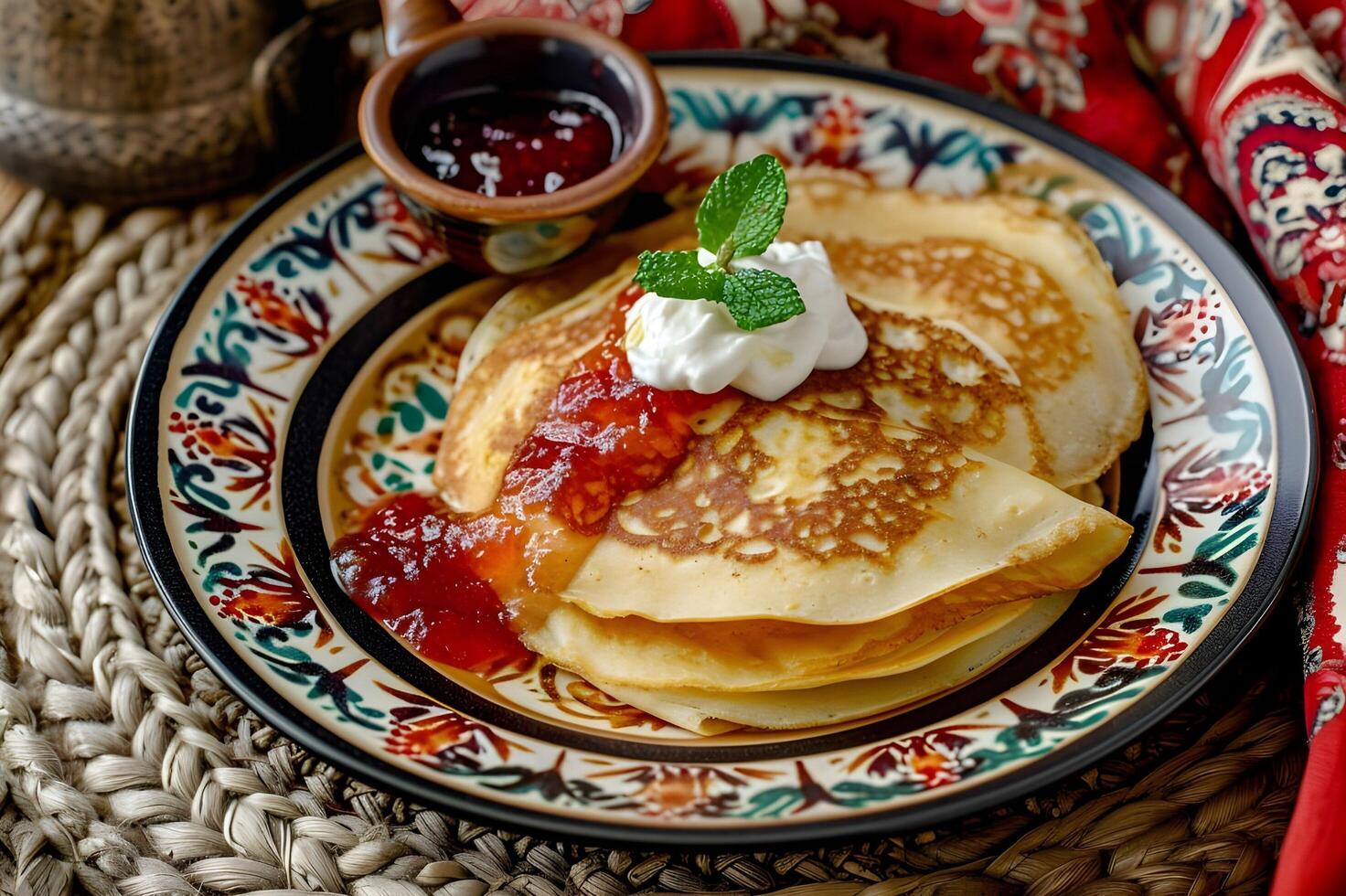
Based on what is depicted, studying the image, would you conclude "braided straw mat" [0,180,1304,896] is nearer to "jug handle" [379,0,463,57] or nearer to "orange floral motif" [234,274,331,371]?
"orange floral motif" [234,274,331,371]

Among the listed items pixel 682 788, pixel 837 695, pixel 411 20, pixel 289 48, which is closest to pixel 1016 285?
pixel 837 695

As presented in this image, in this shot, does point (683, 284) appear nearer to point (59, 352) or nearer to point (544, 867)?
point (544, 867)

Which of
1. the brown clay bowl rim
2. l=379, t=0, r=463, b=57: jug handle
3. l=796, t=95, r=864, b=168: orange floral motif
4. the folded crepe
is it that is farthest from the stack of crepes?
l=379, t=0, r=463, b=57: jug handle

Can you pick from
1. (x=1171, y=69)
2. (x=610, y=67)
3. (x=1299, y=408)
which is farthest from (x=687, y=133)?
(x=1299, y=408)

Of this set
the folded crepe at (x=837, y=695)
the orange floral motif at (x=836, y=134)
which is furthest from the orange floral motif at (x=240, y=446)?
the orange floral motif at (x=836, y=134)

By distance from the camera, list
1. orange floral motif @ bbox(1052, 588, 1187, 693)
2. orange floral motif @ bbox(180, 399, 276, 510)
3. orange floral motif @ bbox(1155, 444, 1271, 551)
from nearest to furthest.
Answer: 1. orange floral motif @ bbox(1052, 588, 1187, 693)
2. orange floral motif @ bbox(1155, 444, 1271, 551)
3. orange floral motif @ bbox(180, 399, 276, 510)

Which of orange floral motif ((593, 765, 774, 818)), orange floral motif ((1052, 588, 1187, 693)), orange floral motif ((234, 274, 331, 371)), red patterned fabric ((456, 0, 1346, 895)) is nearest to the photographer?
orange floral motif ((593, 765, 774, 818))

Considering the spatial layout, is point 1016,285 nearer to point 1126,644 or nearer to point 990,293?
point 990,293

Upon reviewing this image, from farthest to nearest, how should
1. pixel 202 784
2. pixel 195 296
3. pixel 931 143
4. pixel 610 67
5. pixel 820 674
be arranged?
pixel 931 143, pixel 610 67, pixel 195 296, pixel 202 784, pixel 820 674
